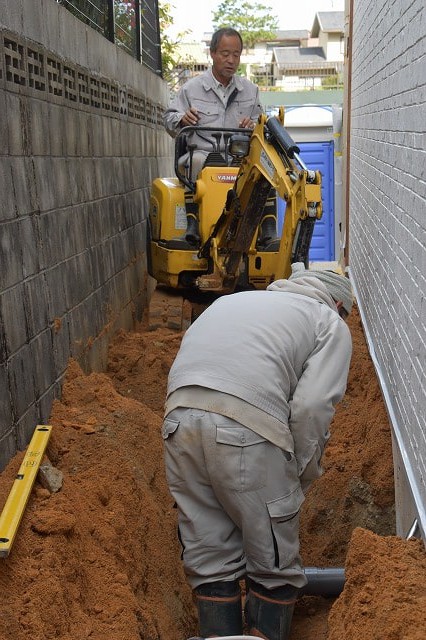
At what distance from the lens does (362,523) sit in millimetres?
5477

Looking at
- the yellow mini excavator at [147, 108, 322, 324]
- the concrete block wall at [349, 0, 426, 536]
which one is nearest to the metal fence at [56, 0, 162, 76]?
the yellow mini excavator at [147, 108, 322, 324]

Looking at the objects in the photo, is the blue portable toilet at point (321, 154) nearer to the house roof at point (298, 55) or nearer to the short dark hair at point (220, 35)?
the short dark hair at point (220, 35)

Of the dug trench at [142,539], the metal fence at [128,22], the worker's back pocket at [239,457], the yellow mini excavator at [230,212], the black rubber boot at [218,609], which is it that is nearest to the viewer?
the dug trench at [142,539]

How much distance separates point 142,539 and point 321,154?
39.5ft

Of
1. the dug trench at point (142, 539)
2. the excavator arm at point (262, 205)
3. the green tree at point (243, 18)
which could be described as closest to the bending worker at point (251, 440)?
the dug trench at point (142, 539)

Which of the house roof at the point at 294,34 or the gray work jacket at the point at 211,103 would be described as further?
the house roof at the point at 294,34

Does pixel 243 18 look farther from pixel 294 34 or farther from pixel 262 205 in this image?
pixel 262 205

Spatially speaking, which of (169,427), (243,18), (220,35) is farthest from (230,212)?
(243,18)

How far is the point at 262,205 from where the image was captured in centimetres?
839

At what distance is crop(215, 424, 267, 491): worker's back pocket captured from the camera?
4008 mm

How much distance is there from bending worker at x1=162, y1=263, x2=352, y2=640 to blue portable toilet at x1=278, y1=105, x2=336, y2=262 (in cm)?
1177

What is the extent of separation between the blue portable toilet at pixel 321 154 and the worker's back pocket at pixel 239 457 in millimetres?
12239

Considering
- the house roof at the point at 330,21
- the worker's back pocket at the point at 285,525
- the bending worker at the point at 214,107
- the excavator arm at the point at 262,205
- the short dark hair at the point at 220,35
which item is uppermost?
the house roof at the point at 330,21

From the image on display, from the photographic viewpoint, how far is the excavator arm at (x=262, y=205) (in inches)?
283
